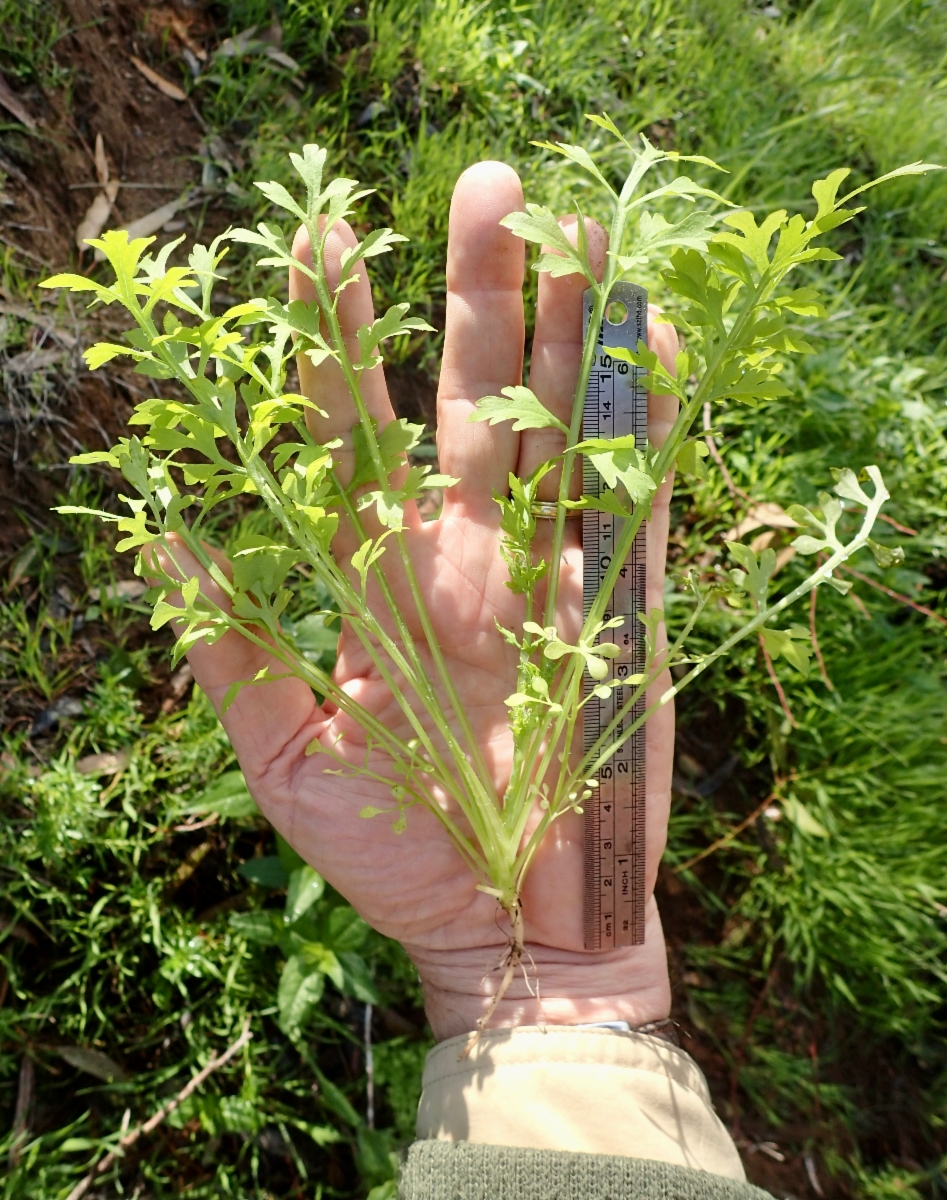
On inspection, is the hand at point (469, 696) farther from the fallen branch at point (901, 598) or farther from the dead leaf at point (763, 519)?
the fallen branch at point (901, 598)

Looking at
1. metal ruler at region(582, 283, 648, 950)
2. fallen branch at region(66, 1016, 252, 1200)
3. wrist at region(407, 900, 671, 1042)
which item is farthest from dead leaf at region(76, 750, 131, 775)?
metal ruler at region(582, 283, 648, 950)

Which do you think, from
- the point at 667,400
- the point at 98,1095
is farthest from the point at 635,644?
the point at 98,1095

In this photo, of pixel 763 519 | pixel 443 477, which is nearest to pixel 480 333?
pixel 443 477

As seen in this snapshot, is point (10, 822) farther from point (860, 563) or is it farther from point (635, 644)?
point (860, 563)

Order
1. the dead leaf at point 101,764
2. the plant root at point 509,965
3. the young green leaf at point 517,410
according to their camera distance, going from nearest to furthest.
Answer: the young green leaf at point 517,410 → the plant root at point 509,965 → the dead leaf at point 101,764

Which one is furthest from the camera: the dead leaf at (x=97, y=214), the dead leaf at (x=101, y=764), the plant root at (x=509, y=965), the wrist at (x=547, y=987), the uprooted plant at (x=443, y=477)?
the dead leaf at (x=97, y=214)

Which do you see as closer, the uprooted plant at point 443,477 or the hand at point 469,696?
the uprooted plant at point 443,477

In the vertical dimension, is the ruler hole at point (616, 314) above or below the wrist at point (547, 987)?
above

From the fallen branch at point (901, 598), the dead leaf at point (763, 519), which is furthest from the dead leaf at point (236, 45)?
the fallen branch at point (901, 598)
